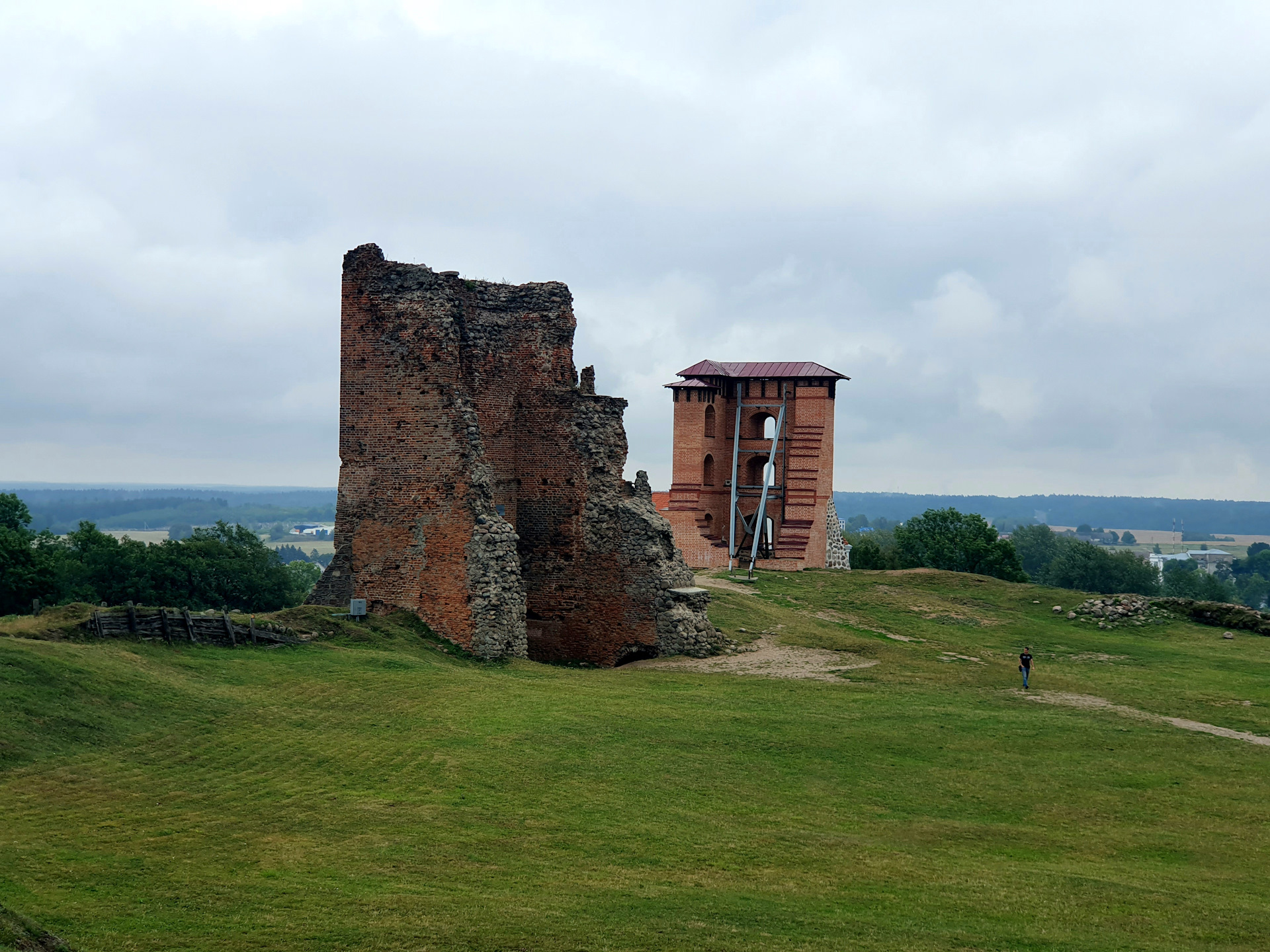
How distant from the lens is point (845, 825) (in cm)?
1343

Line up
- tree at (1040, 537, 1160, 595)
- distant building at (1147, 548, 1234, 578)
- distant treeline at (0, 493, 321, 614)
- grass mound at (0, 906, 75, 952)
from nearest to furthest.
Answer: grass mound at (0, 906, 75, 952)
distant treeline at (0, 493, 321, 614)
tree at (1040, 537, 1160, 595)
distant building at (1147, 548, 1234, 578)

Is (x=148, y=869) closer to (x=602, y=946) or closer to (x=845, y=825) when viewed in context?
(x=602, y=946)

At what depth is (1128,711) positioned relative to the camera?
21500mm

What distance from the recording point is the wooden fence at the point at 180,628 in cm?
1833

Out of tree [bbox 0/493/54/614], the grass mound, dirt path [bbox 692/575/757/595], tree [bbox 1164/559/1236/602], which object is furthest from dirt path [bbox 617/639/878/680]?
tree [bbox 1164/559/1236/602]

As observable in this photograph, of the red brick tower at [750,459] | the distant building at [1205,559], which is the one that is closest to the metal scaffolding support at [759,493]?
the red brick tower at [750,459]

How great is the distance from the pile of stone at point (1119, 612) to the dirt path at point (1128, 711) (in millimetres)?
13831

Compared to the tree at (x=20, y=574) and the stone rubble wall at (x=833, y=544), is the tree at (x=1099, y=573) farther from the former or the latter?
the tree at (x=20, y=574)

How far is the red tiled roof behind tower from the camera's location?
2100 inches

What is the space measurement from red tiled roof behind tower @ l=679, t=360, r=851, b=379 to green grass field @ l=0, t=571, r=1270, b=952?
31742mm

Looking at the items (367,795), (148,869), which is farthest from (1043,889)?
(148,869)

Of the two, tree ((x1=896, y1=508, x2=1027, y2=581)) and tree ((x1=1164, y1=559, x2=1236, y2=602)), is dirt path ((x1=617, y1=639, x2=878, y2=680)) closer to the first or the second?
tree ((x1=896, y1=508, x2=1027, y2=581))

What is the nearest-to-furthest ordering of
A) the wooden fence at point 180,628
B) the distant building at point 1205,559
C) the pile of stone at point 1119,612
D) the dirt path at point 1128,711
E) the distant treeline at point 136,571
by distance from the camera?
the wooden fence at point 180,628
the dirt path at point 1128,711
the pile of stone at point 1119,612
the distant treeline at point 136,571
the distant building at point 1205,559

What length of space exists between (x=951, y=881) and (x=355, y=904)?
18.0 feet
